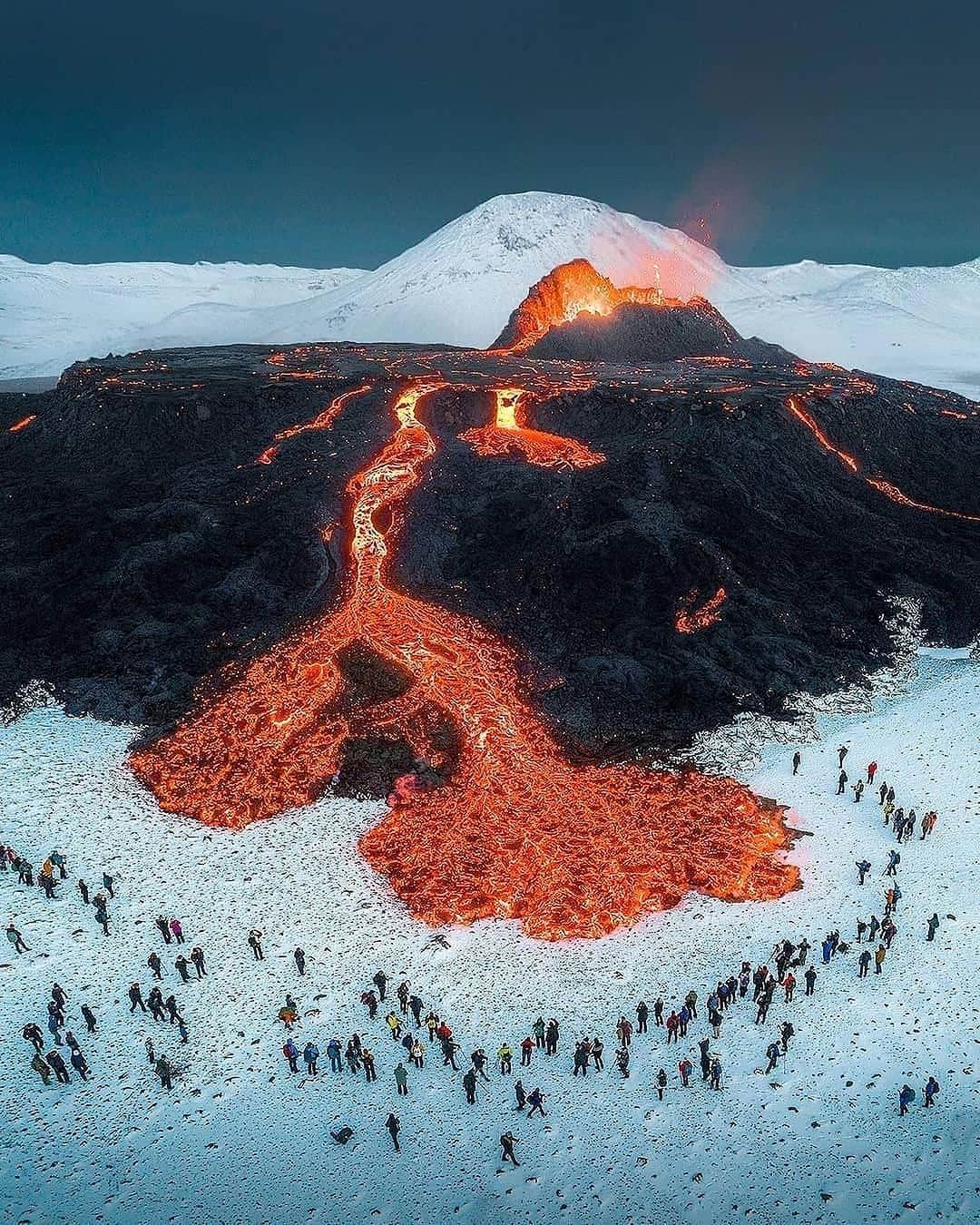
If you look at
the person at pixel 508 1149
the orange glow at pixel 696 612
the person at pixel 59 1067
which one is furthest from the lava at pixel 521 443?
the person at pixel 59 1067

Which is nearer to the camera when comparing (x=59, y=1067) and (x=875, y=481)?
(x=59, y=1067)

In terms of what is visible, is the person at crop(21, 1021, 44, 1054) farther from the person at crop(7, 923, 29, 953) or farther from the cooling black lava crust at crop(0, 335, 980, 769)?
the cooling black lava crust at crop(0, 335, 980, 769)

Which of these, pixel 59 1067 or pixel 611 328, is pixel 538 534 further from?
pixel 611 328

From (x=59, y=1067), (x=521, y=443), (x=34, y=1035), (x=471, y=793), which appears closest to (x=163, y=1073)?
(x=59, y=1067)

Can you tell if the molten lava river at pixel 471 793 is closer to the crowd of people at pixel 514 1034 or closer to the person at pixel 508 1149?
the crowd of people at pixel 514 1034

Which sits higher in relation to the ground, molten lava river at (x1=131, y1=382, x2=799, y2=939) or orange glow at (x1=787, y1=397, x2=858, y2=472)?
orange glow at (x1=787, y1=397, x2=858, y2=472)

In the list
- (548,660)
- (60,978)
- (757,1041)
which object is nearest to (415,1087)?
(757,1041)

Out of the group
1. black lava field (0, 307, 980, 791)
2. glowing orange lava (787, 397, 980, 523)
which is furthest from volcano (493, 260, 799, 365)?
glowing orange lava (787, 397, 980, 523)
